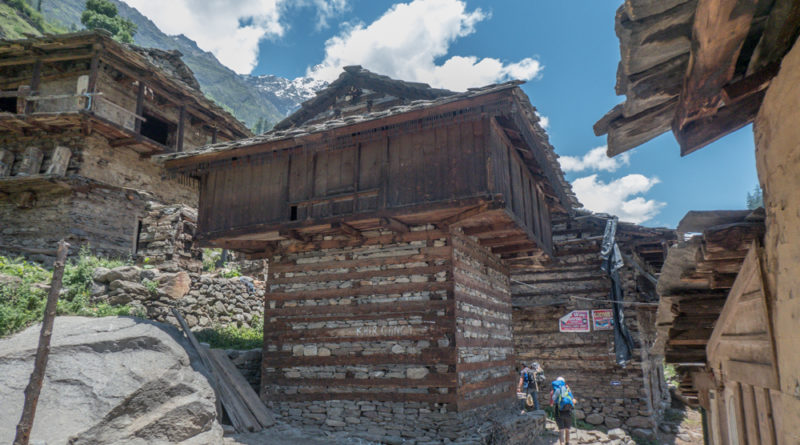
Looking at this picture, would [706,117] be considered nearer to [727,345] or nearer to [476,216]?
[727,345]

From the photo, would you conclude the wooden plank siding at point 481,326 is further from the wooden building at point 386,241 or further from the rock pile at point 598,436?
the rock pile at point 598,436

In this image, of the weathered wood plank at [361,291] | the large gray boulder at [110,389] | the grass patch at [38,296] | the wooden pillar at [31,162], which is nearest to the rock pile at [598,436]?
the weathered wood plank at [361,291]

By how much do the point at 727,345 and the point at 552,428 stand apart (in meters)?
10.7

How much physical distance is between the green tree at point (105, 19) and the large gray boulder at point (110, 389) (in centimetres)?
3051

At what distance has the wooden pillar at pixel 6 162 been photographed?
55.4ft

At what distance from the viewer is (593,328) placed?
47.4 ft

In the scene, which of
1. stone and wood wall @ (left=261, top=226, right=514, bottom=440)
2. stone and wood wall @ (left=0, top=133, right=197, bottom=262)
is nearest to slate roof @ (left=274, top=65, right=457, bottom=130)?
stone and wood wall @ (left=261, top=226, right=514, bottom=440)

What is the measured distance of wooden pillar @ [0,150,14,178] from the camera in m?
16.9

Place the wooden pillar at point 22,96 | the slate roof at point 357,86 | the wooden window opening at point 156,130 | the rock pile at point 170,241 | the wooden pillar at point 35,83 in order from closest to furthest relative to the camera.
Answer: the slate roof at point 357,86, the rock pile at point 170,241, the wooden pillar at point 22,96, the wooden pillar at point 35,83, the wooden window opening at point 156,130

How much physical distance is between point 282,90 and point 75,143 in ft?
456

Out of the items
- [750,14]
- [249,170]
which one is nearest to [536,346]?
[249,170]

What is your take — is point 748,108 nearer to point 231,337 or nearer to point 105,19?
point 231,337

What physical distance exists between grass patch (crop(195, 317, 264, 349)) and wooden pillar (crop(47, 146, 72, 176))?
7.71m

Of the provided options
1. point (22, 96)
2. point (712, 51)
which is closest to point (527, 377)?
point (712, 51)
